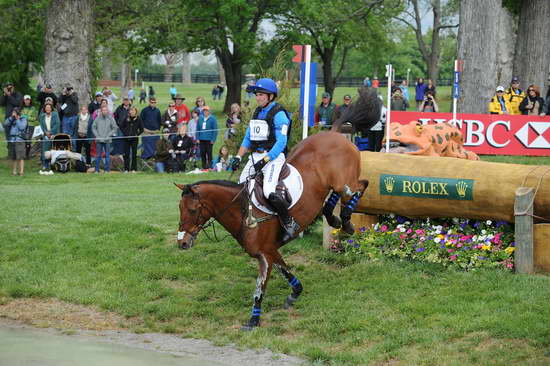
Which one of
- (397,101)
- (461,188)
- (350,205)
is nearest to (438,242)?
(461,188)

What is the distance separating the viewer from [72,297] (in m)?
10.6

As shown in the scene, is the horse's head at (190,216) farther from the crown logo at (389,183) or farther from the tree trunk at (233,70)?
the tree trunk at (233,70)

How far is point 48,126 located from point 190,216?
12887 millimetres

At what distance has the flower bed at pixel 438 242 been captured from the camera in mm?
10344

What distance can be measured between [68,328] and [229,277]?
→ 238 cm

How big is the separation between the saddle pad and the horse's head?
0.58 m

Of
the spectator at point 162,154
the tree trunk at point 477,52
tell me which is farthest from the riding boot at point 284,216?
the tree trunk at point 477,52

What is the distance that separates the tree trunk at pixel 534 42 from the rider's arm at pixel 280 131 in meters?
17.2

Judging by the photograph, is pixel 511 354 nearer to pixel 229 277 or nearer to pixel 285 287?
pixel 285 287

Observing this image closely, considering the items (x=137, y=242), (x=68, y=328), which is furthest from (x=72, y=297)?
(x=137, y=242)

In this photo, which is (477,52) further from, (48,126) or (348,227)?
(348,227)

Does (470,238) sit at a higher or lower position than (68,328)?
higher

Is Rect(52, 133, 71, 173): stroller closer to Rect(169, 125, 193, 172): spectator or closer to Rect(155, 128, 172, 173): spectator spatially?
Rect(155, 128, 172, 173): spectator

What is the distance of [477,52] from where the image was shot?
21406mm
